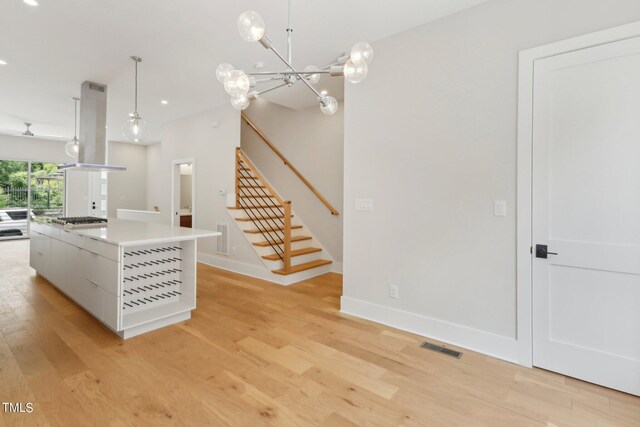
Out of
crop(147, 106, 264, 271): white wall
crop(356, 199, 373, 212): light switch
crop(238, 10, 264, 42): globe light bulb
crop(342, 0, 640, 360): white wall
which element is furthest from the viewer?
crop(147, 106, 264, 271): white wall

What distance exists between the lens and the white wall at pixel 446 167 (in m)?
2.45

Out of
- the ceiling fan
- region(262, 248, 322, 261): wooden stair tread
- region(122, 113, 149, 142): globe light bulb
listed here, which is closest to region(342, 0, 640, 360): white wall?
region(262, 248, 322, 261): wooden stair tread

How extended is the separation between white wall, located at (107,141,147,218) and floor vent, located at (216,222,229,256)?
4898 millimetres

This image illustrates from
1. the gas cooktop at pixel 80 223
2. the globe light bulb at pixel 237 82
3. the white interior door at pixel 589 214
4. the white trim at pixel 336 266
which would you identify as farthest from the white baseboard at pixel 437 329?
the gas cooktop at pixel 80 223

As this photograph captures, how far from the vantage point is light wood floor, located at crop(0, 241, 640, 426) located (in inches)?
71.7

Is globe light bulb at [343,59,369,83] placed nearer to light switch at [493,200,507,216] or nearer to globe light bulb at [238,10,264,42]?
globe light bulb at [238,10,264,42]

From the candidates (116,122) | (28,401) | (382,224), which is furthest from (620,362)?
(116,122)

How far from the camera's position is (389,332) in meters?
2.98

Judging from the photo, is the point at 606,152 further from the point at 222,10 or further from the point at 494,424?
the point at 222,10

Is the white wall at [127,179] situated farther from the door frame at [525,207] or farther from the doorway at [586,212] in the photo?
the doorway at [586,212]

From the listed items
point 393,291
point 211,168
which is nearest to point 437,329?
point 393,291

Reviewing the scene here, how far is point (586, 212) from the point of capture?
219cm

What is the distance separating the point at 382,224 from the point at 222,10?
253 cm

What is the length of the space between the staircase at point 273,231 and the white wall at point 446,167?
147 centimetres
